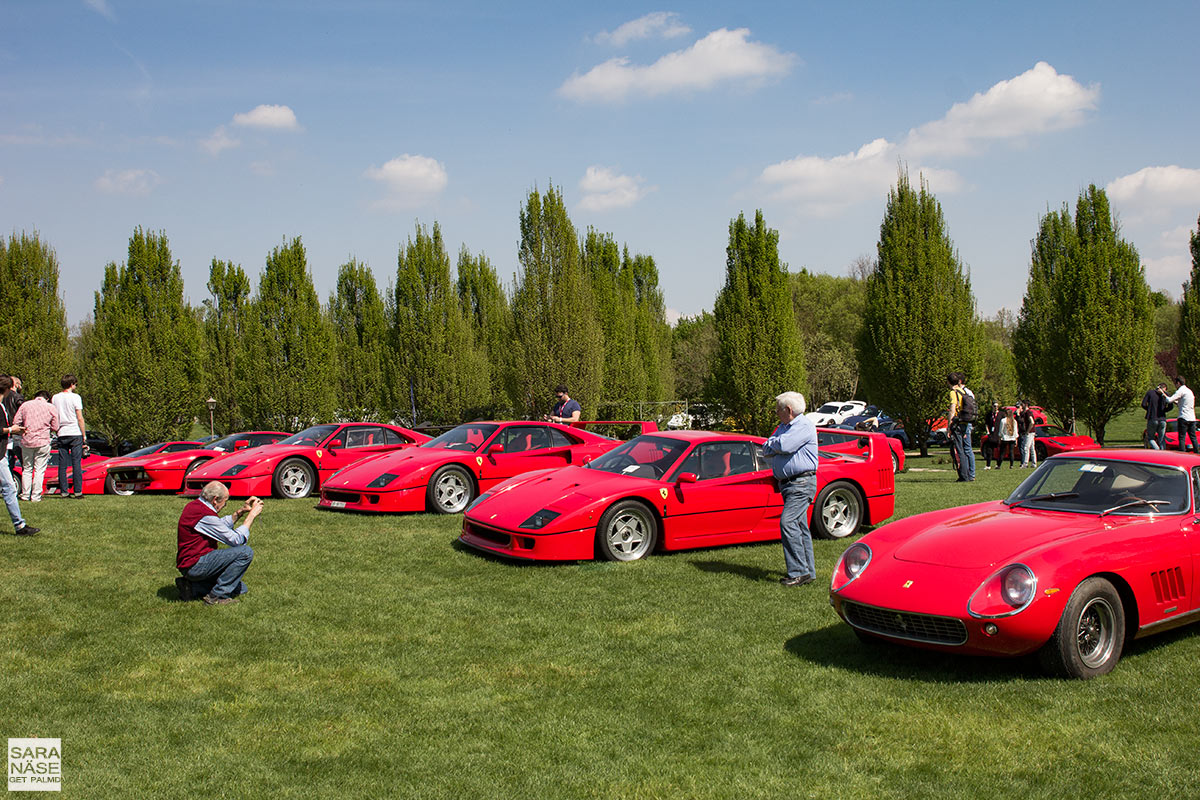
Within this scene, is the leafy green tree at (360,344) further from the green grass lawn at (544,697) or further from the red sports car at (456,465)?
Result: the green grass lawn at (544,697)

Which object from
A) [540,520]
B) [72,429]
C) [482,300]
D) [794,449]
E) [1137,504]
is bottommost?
[540,520]

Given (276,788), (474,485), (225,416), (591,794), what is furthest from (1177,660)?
(225,416)

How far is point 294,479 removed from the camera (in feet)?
45.3

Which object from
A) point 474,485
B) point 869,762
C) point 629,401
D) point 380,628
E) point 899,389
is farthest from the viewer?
point 629,401

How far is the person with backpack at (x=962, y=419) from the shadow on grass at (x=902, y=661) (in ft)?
34.5

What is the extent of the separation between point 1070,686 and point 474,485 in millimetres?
8274

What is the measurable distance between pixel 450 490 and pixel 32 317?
25624 millimetres

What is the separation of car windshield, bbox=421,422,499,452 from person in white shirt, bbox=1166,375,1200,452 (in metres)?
13.8

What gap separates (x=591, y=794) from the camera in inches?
147

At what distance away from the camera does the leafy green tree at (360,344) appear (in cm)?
4269

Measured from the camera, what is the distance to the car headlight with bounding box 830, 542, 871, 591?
574 centimetres

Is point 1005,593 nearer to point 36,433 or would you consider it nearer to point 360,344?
point 36,433

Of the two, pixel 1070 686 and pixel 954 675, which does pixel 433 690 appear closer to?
pixel 954 675

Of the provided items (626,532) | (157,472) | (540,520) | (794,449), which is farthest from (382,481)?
(794,449)
